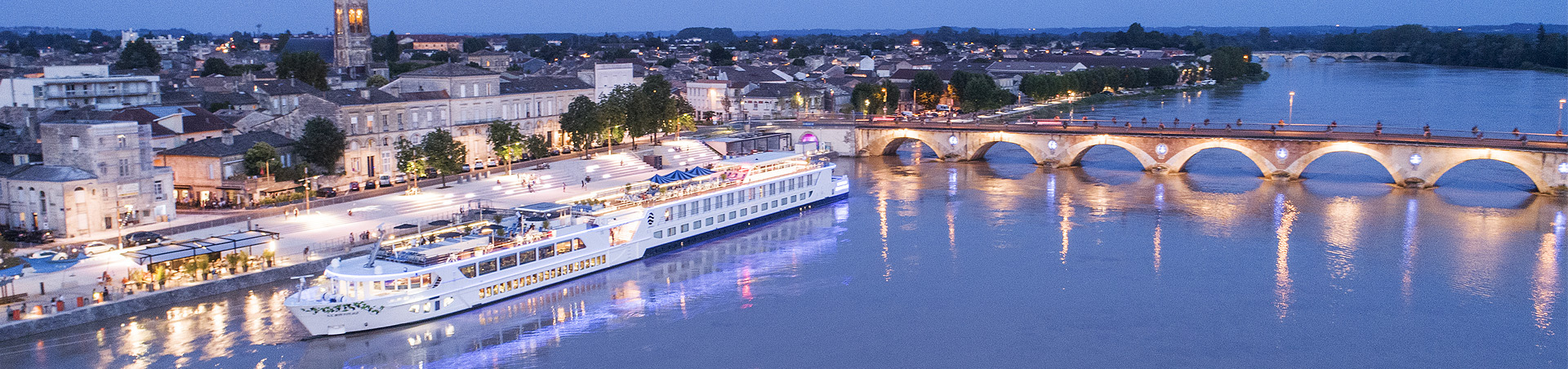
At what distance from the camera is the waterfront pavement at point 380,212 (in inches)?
975

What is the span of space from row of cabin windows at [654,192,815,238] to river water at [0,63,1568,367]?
0.66 m

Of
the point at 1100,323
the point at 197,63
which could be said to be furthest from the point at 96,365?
the point at 197,63

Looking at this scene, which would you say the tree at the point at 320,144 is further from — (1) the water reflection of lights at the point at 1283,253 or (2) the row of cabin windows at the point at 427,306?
(1) the water reflection of lights at the point at 1283,253

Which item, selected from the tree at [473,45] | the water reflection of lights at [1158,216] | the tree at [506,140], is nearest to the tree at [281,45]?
the tree at [473,45]

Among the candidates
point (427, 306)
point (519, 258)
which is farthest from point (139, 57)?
point (427, 306)

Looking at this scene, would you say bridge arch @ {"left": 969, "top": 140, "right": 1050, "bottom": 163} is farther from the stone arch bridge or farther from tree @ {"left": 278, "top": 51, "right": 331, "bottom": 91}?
tree @ {"left": 278, "top": 51, "right": 331, "bottom": 91}

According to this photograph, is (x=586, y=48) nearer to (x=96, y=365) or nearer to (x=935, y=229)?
(x=935, y=229)

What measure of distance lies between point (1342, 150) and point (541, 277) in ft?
97.8

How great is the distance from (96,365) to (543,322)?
26.2ft

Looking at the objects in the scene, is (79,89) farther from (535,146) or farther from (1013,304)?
(1013,304)

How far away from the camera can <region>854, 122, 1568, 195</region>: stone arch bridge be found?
40.3 metres

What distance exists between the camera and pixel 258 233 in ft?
94.3

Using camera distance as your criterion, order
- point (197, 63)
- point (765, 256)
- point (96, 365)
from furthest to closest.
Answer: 1. point (197, 63)
2. point (765, 256)
3. point (96, 365)

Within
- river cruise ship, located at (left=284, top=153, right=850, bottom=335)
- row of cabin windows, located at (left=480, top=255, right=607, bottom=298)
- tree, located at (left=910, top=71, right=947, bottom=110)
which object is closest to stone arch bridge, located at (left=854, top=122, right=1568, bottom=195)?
river cruise ship, located at (left=284, top=153, right=850, bottom=335)
